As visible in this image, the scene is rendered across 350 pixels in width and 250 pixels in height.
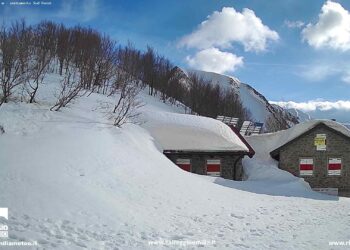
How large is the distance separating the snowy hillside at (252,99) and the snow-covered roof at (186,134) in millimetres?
55424

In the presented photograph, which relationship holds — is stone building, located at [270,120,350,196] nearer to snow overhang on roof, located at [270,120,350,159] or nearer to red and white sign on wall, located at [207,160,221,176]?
snow overhang on roof, located at [270,120,350,159]

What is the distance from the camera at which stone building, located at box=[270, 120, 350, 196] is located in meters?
31.4

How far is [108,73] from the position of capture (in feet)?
119

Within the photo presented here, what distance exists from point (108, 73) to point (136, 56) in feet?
62.4

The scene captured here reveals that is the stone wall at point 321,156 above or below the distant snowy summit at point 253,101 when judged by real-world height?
below

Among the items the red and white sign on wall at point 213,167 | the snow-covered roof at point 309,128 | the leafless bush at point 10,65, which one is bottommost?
the red and white sign on wall at point 213,167

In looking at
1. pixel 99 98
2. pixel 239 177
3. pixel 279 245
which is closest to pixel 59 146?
pixel 279 245

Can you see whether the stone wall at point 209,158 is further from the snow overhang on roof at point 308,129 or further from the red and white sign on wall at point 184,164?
the snow overhang on roof at point 308,129

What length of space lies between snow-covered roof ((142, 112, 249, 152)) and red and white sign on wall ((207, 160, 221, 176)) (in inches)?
42.5

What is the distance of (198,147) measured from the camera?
2867 centimetres

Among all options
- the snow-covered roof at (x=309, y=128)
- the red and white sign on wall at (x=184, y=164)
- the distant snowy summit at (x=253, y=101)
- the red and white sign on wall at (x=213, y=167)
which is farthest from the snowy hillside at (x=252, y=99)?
the red and white sign on wall at (x=184, y=164)

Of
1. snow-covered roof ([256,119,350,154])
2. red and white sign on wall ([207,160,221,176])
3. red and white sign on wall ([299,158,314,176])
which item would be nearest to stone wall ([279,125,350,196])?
red and white sign on wall ([299,158,314,176])

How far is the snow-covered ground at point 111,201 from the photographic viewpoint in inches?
361

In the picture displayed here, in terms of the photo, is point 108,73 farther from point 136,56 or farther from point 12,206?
point 12,206
